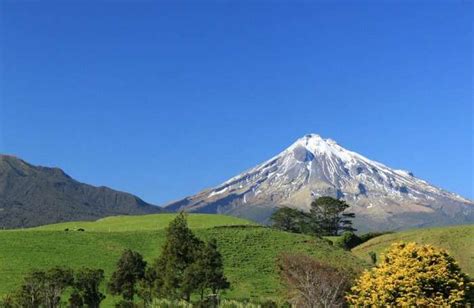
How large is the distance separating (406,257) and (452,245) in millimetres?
54745

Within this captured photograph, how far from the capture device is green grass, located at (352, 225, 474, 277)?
72000 mm

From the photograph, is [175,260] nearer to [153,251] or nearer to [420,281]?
[420,281]

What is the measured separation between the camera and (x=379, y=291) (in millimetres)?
25344

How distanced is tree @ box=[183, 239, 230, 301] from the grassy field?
37.3ft

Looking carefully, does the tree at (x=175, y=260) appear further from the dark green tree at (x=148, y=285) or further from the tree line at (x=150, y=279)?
the dark green tree at (x=148, y=285)

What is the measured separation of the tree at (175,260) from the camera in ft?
116

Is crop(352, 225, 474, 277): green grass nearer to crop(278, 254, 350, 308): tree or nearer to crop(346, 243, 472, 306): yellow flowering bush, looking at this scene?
crop(278, 254, 350, 308): tree

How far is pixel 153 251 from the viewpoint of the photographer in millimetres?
67562

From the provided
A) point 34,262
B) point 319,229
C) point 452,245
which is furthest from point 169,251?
point 319,229

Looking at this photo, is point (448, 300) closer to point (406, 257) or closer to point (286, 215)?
point (406, 257)

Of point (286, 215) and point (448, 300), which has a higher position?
point (286, 215)

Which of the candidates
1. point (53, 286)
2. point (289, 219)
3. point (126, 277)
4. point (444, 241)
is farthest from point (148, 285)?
point (289, 219)

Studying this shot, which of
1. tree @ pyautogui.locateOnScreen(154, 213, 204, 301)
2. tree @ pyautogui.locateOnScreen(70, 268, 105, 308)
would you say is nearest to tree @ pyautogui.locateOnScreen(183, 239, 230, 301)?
tree @ pyautogui.locateOnScreen(154, 213, 204, 301)

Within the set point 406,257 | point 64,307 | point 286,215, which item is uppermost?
point 286,215
